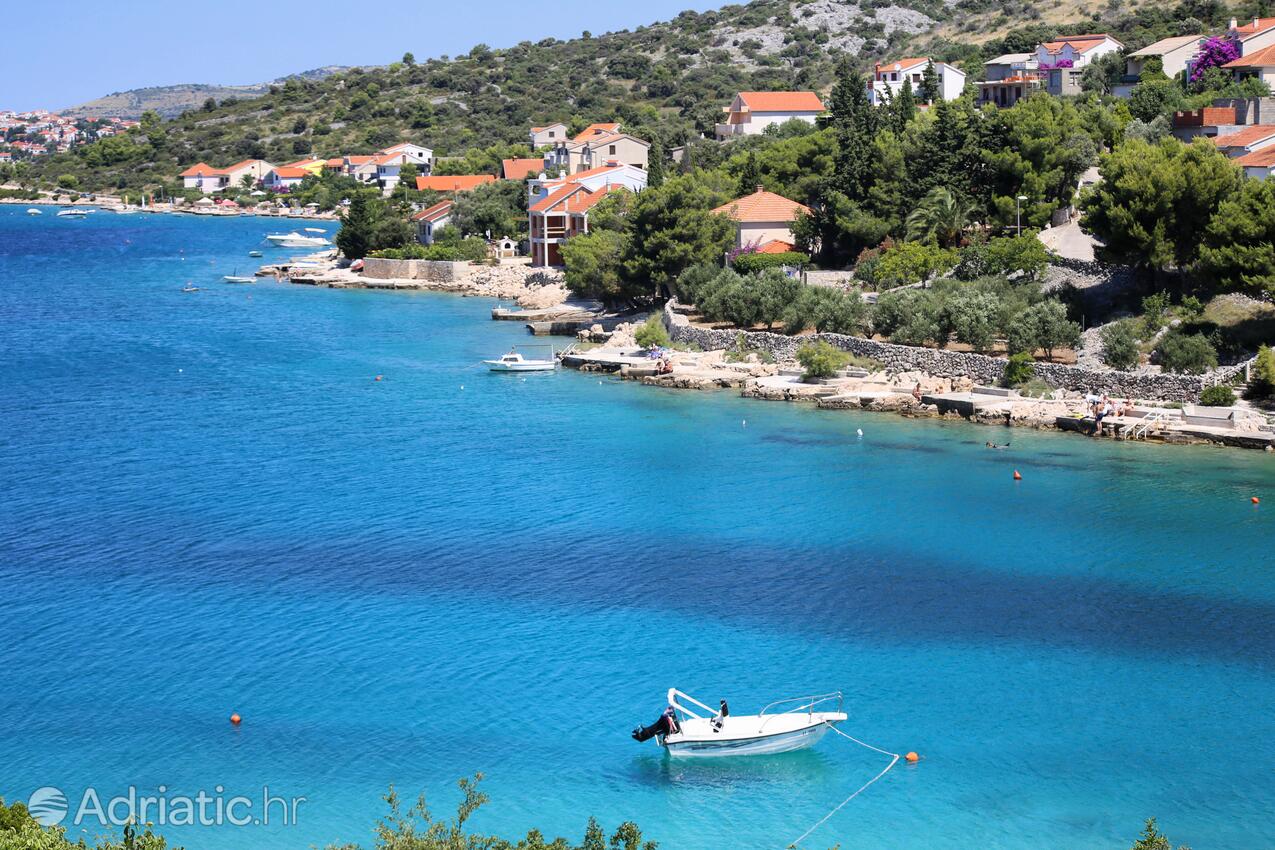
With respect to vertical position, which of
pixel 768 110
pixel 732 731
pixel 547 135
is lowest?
pixel 732 731

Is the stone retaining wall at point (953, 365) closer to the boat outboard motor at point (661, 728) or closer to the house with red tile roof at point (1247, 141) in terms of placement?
the house with red tile roof at point (1247, 141)

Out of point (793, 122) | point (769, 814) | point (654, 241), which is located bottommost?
point (769, 814)

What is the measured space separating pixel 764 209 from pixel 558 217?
22.7 meters

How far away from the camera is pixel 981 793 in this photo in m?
21.4

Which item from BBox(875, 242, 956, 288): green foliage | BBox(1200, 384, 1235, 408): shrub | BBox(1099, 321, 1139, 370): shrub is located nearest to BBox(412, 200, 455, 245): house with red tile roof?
BBox(875, 242, 956, 288): green foliage

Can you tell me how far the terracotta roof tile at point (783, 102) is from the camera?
101 m

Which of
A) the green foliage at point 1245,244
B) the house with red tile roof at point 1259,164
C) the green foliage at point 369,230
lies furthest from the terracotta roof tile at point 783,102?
the green foliage at point 1245,244

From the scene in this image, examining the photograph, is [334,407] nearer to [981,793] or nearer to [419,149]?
[981,793]

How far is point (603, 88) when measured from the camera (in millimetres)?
170125

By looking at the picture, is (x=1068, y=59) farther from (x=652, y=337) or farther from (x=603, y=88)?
(x=603, y=88)

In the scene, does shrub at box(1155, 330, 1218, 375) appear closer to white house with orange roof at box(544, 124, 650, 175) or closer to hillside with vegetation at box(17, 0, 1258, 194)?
white house with orange roof at box(544, 124, 650, 175)

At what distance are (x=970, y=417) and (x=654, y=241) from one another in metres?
20.7

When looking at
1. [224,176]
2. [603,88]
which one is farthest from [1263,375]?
[224,176]

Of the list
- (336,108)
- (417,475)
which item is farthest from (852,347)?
(336,108)
